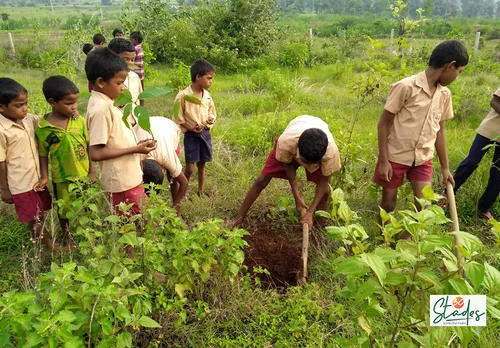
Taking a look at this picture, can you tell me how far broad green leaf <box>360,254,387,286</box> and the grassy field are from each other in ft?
1.44

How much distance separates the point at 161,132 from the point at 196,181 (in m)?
1.32

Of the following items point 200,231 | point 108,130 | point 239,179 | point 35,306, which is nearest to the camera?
point 35,306

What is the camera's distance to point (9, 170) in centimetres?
257

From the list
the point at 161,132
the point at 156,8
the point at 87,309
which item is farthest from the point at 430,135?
the point at 156,8

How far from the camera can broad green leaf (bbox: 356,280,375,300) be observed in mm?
1146

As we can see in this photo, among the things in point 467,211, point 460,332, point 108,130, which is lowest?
point 467,211

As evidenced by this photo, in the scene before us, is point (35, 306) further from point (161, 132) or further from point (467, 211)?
point (467, 211)

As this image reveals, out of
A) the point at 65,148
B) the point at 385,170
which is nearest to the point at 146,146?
the point at 65,148

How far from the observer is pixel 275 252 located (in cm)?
293

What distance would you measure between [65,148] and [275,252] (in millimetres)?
1733

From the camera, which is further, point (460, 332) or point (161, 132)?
point (161, 132)

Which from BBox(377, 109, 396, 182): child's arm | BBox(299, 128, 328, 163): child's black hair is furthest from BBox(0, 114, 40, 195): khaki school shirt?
BBox(377, 109, 396, 182): child's arm

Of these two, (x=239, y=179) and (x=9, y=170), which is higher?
(x=9, y=170)

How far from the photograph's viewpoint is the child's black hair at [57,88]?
249 centimetres
